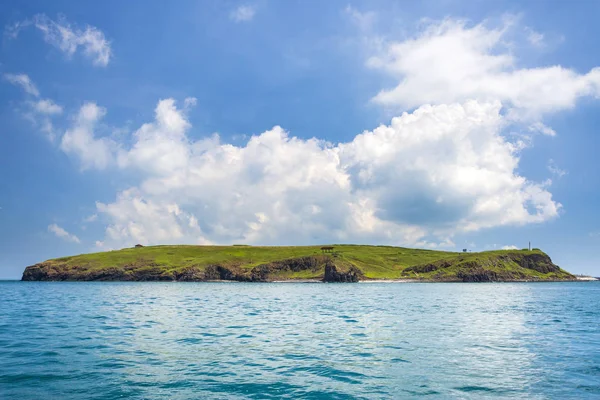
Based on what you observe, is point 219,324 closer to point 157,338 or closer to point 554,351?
point 157,338

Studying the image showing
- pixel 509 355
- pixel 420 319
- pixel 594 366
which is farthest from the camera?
pixel 420 319

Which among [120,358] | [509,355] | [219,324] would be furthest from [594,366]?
[219,324]

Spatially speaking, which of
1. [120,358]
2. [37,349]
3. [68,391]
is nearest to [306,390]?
[68,391]

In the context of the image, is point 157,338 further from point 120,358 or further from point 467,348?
point 467,348

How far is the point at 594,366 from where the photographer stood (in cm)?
2648

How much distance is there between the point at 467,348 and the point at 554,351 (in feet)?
20.1

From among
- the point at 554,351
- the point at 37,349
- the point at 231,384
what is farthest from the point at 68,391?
the point at 554,351

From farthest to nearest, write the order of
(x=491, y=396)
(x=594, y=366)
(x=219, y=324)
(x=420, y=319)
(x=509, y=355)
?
(x=420, y=319) < (x=219, y=324) < (x=509, y=355) < (x=594, y=366) < (x=491, y=396)

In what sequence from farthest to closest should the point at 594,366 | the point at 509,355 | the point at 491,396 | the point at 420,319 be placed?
1. the point at 420,319
2. the point at 509,355
3. the point at 594,366
4. the point at 491,396

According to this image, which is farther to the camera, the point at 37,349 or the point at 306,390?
the point at 37,349

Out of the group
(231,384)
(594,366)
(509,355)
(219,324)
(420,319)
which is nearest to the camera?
(231,384)

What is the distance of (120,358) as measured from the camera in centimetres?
2738

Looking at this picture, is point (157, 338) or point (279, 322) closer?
point (157, 338)

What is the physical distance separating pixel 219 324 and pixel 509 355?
27976 mm
